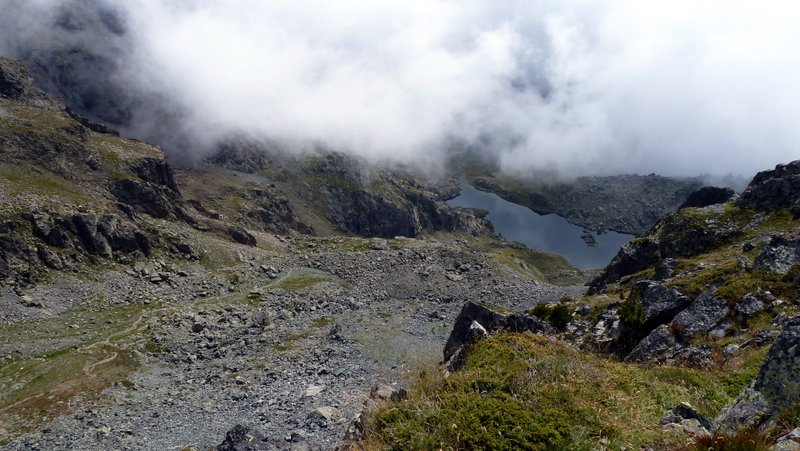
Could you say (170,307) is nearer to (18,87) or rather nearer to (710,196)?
(710,196)

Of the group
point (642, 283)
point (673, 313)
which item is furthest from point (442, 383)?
point (642, 283)

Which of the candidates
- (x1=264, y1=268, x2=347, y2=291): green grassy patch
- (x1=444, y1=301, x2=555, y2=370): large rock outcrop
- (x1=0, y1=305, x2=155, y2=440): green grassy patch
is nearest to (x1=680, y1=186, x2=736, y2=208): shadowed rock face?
(x1=264, y1=268, x2=347, y2=291): green grassy patch

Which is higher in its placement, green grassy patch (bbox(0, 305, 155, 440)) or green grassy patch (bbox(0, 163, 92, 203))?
green grassy patch (bbox(0, 163, 92, 203))

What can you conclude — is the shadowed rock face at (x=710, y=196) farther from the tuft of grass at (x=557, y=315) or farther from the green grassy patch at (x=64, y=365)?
the green grassy patch at (x=64, y=365)

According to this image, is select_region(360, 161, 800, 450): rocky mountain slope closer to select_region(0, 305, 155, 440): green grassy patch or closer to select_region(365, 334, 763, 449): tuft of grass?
select_region(365, 334, 763, 449): tuft of grass

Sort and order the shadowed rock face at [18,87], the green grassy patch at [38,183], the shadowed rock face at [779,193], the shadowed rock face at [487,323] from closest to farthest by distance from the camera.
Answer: the shadowed rock face at [487,323] < the shadowed rock face at [779,193] < the green grassy patch at [38,183] < the shadowed rock face at [18,87]

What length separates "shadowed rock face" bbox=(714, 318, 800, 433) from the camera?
32.7 feet

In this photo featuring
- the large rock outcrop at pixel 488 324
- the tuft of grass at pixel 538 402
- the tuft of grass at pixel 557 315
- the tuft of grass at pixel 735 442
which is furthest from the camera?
the tuft of grass at pixel 557 315

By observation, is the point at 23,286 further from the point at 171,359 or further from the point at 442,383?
the point at 442,383

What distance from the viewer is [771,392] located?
10.4 meters

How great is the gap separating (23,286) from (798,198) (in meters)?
117

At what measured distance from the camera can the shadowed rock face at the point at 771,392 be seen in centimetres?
998

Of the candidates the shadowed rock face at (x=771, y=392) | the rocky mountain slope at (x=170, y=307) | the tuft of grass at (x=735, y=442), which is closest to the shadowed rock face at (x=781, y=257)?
the shadowed rock face at (x=771, y=392)

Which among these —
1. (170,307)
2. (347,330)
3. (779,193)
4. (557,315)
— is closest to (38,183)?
(170,307)
